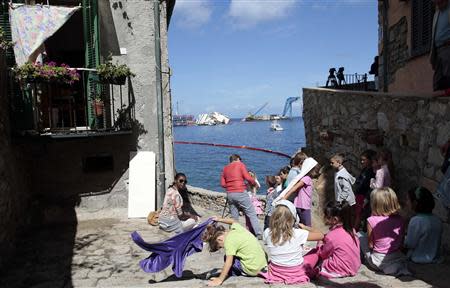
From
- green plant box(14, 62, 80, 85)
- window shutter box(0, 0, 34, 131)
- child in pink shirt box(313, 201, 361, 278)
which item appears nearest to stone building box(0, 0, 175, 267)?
window shutter box(0, 0, 34, 131)

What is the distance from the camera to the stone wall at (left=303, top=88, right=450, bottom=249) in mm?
5180

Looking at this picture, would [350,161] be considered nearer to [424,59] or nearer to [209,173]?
[424,59]

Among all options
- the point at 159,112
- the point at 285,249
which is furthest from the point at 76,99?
the point at 285,249

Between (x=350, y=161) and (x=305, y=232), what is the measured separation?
4.57 m

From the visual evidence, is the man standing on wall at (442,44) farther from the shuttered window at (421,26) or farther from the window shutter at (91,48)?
the window shutter at (91,48)

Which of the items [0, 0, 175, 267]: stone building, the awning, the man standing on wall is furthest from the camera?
[0, 0, 175, 267]: stone building

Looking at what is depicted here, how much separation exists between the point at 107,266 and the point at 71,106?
5.15 m

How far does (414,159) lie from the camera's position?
5.82m

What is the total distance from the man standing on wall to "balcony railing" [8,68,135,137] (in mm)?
6060

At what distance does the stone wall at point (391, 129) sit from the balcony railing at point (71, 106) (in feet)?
15.4

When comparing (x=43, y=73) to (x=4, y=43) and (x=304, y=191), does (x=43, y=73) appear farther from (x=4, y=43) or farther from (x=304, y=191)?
(x=304, y=191)

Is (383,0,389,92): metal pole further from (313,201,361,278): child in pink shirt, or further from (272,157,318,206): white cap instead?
(313,201,361,278): child in pink shirt

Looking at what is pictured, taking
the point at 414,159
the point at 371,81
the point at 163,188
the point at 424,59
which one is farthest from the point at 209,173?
the point at 414,159

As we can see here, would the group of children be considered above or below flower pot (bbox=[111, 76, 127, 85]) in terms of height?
below
